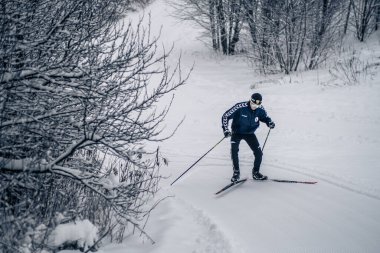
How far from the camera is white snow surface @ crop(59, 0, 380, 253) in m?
5.62

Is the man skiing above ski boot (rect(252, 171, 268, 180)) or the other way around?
above

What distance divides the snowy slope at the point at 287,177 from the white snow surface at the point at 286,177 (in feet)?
0.07

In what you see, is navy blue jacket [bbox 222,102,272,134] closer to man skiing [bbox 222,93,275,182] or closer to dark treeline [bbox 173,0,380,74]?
man skiing [bbox 222,93,275,182]

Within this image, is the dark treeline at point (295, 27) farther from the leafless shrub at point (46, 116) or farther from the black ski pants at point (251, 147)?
the leafless shrub at point (46, 116)

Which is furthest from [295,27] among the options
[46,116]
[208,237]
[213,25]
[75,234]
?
[75,234]

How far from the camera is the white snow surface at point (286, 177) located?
5617 mm

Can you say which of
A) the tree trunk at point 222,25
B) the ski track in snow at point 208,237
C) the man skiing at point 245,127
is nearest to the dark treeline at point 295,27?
the tree trunk at point 222,25

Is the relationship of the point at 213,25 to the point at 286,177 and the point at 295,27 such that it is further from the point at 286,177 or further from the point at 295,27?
the point at 286,177

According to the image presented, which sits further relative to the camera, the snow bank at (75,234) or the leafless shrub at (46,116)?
the snow bank at (75,234)

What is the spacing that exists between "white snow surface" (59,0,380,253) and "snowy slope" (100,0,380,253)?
0.07 feet

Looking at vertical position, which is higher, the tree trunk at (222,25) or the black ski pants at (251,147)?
the tree trunk at (222,25)

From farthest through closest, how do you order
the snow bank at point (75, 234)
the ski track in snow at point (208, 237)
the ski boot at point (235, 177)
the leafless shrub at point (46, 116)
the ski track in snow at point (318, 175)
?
the ski boot at point (235, 177) < the ski track in snow at point (318, 175) < the ski track in snow at point (208, 237) < the snow bank at point (75, 234) < the leafless shrub at point (46, 116)

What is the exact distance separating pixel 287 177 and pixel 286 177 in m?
0.02

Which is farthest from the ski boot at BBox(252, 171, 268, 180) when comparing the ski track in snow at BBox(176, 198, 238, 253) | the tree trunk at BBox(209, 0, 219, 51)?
the tree trunk at BBox(209, 0, 219, 51)
